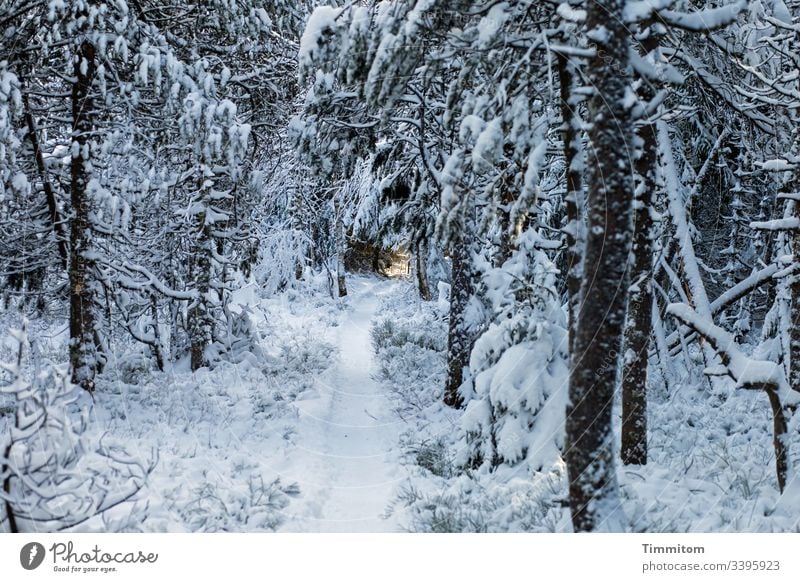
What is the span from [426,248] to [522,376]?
5786mm

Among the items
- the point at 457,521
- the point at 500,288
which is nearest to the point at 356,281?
the point at 500,288

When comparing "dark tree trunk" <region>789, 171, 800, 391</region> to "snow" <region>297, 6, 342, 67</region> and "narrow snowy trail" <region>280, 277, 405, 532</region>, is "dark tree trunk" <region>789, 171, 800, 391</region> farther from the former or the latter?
"snow" <region>297, 6, 342, 67</region>

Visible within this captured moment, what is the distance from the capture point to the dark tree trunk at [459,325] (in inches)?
388

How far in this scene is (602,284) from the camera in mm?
4156

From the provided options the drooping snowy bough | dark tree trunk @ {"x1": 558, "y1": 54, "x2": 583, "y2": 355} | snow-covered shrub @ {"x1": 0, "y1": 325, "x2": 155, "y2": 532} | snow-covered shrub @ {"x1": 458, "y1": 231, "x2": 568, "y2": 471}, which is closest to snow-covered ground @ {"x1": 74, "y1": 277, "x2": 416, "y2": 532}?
snow-covered shrub @ {"x1": 0, "y1": 325, "x2": 155, "y2": 532}

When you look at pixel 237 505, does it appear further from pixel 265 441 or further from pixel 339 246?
pixel 339 246

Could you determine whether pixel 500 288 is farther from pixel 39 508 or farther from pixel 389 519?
pixel 39 508

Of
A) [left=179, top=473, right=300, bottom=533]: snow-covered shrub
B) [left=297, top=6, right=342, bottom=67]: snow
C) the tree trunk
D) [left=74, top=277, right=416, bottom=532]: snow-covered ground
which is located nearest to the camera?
[left=179, top=473, right=300, bottom=533]: snow-covered shrub

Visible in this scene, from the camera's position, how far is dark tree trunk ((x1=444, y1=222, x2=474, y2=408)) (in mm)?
9859

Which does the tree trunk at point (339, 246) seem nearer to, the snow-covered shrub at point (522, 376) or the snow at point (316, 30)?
the snow-covered shrub at point (522, 376)

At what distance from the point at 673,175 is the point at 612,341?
3834 mm

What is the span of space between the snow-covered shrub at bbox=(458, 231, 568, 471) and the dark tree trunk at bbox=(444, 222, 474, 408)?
7.97ft

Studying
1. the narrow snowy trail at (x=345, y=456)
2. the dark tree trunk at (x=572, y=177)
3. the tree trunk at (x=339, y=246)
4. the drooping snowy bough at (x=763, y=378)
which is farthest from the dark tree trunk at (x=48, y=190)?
the tree trunk at (x=339, y=246)

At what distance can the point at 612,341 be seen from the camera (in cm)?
424
